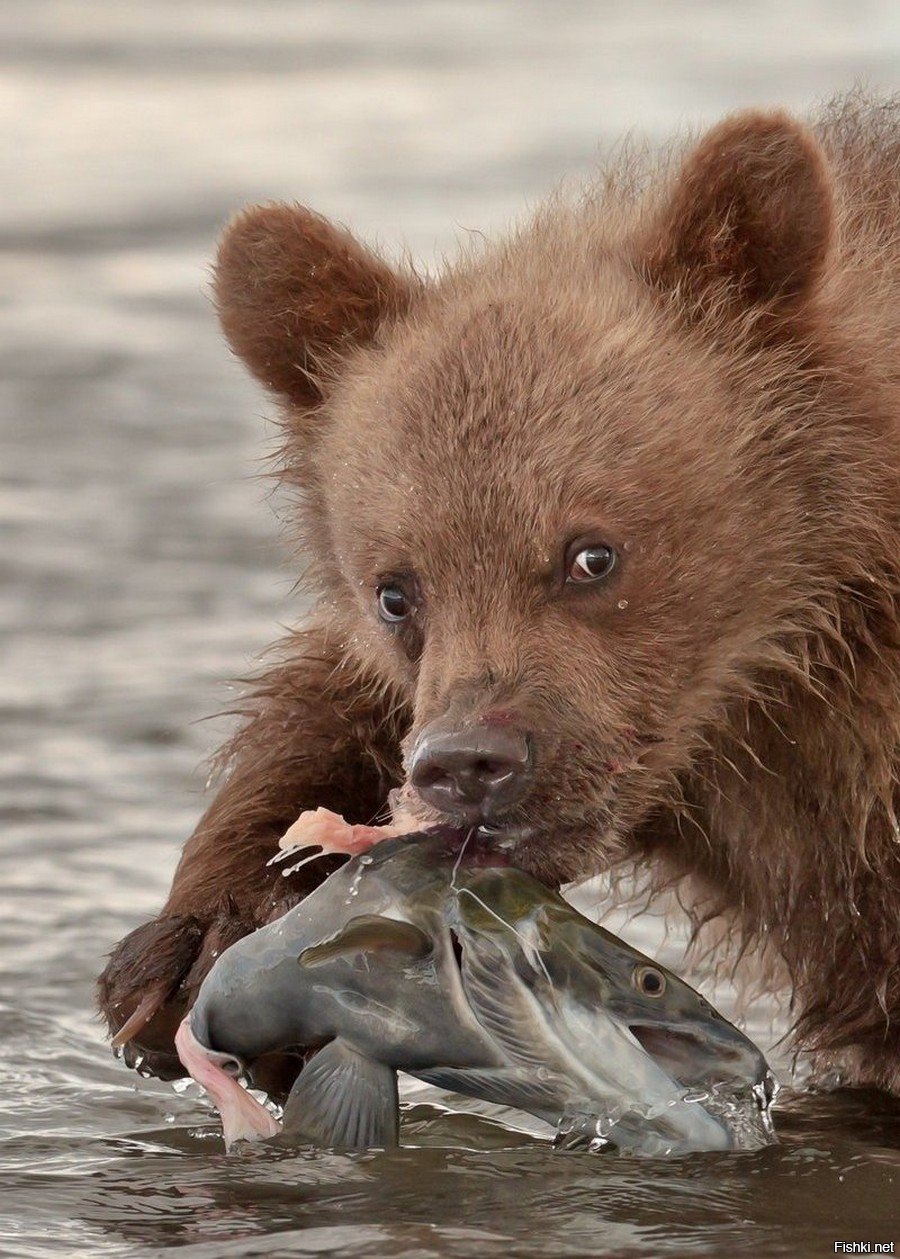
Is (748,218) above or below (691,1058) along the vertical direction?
above

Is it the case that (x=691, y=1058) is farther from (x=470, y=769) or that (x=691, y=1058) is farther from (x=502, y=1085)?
(x=470, y=769)

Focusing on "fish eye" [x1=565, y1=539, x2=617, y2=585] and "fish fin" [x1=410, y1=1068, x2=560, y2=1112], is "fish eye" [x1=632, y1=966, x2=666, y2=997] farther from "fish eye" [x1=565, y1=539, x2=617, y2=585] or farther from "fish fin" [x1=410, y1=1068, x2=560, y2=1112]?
"fish eye" [x1=565, y1=539, x2=617, y2=585]

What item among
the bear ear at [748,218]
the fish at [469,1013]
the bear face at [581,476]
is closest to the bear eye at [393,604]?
the bear face at [581,476]

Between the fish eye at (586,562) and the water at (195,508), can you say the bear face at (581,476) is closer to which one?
the fish eye at (586,562)

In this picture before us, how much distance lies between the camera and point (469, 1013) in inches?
195

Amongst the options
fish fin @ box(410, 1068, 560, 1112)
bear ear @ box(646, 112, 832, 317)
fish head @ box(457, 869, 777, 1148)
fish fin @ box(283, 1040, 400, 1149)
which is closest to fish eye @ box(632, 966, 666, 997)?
fish head @ box(457, 869, 777, 1148)

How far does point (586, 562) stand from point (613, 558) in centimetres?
6

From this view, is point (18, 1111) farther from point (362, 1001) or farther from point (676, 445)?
point (676, 445)

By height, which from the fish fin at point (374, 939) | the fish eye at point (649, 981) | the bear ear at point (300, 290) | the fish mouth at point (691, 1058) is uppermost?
the bear ear at point (300, 290)

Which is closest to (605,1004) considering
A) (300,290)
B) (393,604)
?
(393,604)

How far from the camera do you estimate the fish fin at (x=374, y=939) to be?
5.03 metres

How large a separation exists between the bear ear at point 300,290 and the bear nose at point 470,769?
140 cm

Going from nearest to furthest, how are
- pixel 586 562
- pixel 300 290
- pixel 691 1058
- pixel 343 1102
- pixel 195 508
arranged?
1. pixel 691 1058
2. pixel 343 1102
3. pixel 586 562
4. pixel 300 290
5. pixel 195 508

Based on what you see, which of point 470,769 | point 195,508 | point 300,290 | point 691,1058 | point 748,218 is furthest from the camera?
point 195,508
